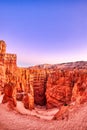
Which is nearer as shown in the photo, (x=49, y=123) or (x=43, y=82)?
(x=49, y=123)

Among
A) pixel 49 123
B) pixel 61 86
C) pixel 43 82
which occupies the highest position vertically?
pixel 49 123

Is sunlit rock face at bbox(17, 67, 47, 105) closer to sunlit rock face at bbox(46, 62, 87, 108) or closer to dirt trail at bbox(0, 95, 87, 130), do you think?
sunlit rock face at bbox(46, 62, 87, 108)

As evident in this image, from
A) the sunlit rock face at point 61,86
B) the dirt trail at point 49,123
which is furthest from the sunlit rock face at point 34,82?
the dirt trail at point 49,123

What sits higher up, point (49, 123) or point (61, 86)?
point (49, 123)

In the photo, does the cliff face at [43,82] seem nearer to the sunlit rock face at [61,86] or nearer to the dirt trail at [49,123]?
the sunlit rock face at [61,86]

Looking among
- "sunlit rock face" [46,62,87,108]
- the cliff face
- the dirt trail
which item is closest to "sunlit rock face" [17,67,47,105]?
the cliff face

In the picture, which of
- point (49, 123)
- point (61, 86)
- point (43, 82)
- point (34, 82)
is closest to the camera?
point (49, 123)

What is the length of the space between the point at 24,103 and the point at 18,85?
17.6 meters

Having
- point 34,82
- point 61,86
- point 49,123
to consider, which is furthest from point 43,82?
point 49,123

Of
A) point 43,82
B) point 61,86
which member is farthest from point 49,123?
point 43,82

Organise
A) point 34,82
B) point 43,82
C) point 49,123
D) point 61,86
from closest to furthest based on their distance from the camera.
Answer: point 49,123
point 61,86
point 43,82
point 34,82

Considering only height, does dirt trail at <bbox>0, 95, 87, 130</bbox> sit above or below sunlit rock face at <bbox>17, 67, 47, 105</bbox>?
above

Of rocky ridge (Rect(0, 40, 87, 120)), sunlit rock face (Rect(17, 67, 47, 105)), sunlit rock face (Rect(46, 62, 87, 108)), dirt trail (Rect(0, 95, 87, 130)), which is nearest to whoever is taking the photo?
dirt trail (Rect(0, 95, 87, 130))

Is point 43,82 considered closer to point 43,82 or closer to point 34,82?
point 43,82
